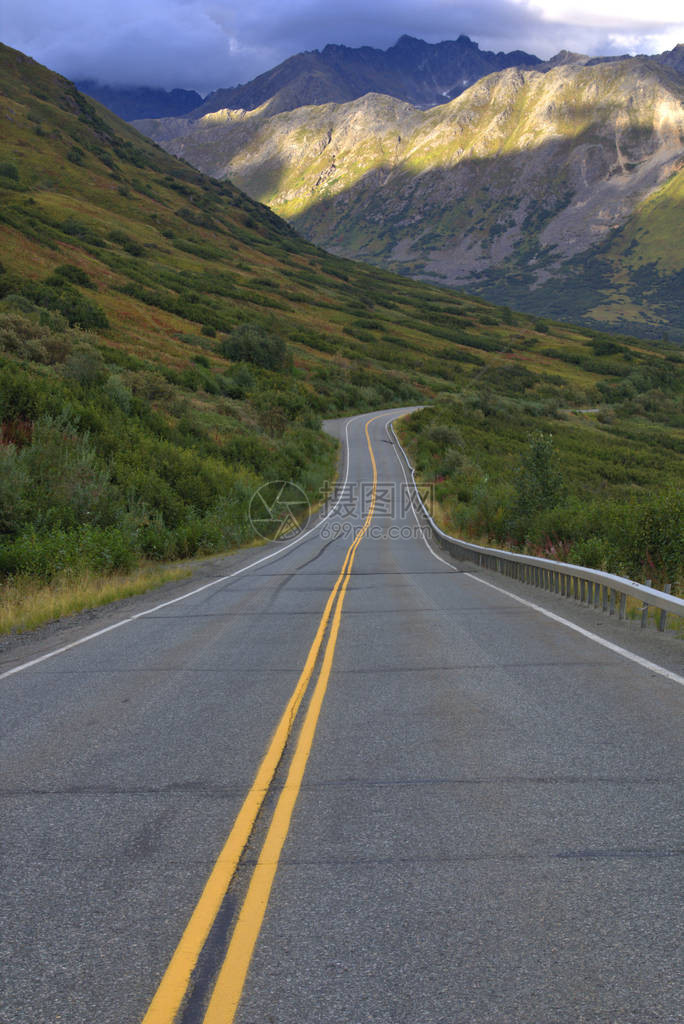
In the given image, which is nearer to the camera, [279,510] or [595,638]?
[595,638]

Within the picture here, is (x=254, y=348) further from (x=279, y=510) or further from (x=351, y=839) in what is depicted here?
(x=351, y=839)

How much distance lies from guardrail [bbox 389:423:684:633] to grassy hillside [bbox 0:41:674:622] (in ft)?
31.4

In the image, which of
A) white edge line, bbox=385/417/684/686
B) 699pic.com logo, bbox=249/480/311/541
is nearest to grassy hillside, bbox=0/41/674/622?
699pic.com logo, bbox=249/480/311/541

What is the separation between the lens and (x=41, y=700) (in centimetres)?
707

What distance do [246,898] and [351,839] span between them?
750 millimetres

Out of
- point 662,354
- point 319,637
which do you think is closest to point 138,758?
point 319,637

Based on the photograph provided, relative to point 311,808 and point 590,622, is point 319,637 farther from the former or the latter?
point 311,808

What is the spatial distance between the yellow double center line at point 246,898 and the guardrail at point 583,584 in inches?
195

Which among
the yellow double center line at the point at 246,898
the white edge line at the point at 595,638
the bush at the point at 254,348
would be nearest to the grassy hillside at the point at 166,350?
the bush at the point at 254,348

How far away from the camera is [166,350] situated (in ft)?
180

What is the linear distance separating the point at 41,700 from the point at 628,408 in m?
94.4

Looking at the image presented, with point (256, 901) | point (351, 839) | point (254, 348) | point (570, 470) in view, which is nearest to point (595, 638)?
point (351, 839)

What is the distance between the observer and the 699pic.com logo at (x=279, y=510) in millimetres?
32844

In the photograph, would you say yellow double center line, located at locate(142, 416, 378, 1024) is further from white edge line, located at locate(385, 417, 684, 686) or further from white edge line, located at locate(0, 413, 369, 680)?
white edge line, located at locate(0, 413, 369, 680)
